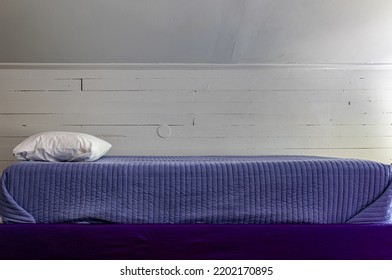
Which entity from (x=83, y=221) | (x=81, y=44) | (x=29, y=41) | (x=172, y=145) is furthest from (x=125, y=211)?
(x=29, y=41)

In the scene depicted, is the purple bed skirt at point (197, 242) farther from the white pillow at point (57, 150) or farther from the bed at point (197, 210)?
the white pillow at point (57, 150)

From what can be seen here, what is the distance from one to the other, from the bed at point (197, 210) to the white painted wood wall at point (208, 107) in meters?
1.08

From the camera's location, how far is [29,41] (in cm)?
187

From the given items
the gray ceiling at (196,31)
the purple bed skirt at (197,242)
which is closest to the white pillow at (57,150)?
the purple bed skirt at (197,242)

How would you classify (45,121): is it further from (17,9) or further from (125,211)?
(125,211)

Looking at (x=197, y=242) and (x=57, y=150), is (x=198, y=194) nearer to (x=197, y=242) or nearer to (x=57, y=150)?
(x=197, y=242)

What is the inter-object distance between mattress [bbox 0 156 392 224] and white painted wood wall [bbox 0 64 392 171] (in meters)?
1.07

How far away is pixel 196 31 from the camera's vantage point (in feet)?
5.95

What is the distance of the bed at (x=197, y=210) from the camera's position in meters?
1.04

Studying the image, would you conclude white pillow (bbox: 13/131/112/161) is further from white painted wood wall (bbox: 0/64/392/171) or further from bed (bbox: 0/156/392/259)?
white painted wood wall (bbox: 0/64/392/171)

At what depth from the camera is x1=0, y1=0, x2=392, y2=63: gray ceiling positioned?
5.26ft

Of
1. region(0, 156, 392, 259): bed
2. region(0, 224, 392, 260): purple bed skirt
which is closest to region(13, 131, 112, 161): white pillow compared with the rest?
region(0, 156, 392, 259): bed

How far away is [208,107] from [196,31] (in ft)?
1.94

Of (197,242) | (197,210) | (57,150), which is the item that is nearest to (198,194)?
(197,210)
